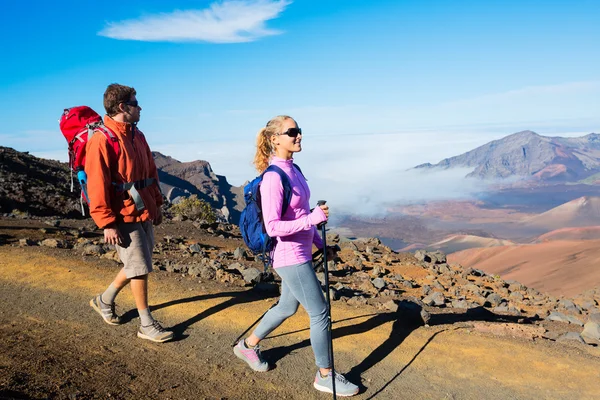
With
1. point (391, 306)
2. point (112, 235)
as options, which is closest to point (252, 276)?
point (391, 306)

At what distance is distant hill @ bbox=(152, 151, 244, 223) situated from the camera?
128m

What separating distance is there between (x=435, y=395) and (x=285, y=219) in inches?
98.2

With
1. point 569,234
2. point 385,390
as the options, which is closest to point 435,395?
point 385,390

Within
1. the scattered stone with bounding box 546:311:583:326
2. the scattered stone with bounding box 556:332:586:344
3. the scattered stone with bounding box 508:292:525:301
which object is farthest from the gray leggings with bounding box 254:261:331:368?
the scattered stone with bounding box 508:292:525:301

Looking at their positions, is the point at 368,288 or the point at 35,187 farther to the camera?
the point at 35,187

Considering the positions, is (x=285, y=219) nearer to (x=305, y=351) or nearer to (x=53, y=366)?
(x=305, y=351)

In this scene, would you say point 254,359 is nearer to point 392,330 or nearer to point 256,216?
point 256,216

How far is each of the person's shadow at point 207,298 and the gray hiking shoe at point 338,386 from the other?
207 cm

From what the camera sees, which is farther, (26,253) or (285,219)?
(26,253)

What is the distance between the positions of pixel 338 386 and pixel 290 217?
1.77 m

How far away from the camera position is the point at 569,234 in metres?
144

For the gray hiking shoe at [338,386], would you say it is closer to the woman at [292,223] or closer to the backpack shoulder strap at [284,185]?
the woman at [292,223]

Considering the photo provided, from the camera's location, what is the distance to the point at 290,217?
4586 mm

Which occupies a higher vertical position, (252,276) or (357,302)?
(252,276)
